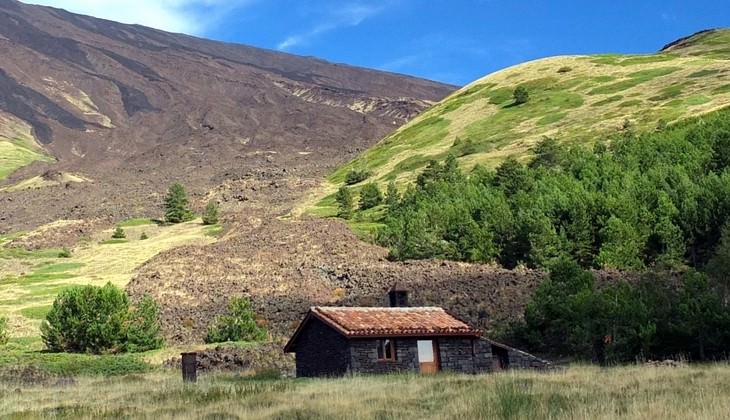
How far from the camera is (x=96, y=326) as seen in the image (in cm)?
4534

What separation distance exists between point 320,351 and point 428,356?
4.54m

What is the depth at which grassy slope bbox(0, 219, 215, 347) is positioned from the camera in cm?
5996

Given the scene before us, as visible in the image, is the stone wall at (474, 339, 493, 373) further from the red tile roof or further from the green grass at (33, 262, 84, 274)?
the green grass at (33, 262, 84, 274)

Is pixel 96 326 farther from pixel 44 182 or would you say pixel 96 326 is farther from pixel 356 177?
pixel 44 182

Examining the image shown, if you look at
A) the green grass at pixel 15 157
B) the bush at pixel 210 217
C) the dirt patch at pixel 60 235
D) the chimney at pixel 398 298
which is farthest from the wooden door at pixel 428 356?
the green grass at pixel 15 157

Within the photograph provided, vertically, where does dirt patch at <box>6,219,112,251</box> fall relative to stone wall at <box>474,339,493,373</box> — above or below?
above

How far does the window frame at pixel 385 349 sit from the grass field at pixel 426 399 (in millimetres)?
4258

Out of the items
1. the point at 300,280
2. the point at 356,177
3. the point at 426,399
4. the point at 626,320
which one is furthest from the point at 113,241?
the point at 426,399

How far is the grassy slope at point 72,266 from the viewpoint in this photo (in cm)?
5996

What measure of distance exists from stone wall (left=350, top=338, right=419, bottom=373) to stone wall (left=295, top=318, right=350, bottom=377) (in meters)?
0.36

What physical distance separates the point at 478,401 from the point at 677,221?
152 feet

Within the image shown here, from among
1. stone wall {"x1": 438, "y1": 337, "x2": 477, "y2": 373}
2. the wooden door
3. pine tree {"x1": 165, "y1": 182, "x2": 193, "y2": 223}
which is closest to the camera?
the wooden door

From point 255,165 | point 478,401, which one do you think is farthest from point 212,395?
point 255,165

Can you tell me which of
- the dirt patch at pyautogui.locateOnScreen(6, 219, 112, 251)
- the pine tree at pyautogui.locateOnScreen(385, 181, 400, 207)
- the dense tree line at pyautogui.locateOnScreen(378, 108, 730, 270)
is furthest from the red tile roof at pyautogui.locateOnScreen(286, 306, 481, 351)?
the dirt patch at pyautogui.locateOnScreen(6, 219, 112, 251)
